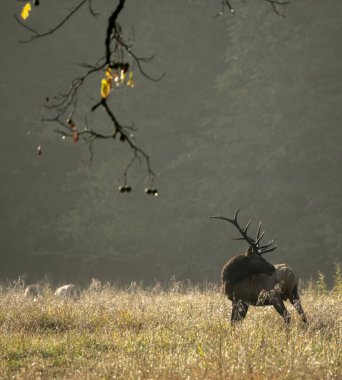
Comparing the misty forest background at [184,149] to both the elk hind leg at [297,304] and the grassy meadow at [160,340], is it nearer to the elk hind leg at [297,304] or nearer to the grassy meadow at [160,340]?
the grassy meadow at [160,340]

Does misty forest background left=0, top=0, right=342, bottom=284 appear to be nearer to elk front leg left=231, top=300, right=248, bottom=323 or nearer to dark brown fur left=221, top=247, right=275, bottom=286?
dark brown fur left=221, top=247, right=275, bottom=286

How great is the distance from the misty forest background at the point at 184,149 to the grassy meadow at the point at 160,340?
1238 cm

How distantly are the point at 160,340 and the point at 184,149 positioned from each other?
21.1 meters

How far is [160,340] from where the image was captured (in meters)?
7.35

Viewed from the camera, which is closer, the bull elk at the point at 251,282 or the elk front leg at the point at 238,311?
the elk front leg at the point at 238,311

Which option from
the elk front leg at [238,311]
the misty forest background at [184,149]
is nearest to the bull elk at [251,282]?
the elk front leg at [238,311]

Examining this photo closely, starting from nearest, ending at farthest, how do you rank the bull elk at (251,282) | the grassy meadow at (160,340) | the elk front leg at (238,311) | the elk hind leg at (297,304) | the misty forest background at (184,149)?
the grassy meadow at (160,340)
the elk hind leg at (297,304)
the elk front leg at (238,311)
the bull elk at (251,282)
the misty forest background at (184,149)

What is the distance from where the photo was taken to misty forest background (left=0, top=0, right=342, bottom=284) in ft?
78.9

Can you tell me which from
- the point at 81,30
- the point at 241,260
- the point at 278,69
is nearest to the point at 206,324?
the point at 241,260

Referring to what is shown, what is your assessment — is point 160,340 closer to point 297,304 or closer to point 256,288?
point 256,288

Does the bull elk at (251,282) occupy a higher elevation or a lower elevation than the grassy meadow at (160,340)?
higher

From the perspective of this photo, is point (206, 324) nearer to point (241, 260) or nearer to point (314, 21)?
point (241, 260)

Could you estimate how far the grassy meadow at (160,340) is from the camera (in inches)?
219

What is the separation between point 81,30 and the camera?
28.9 m
